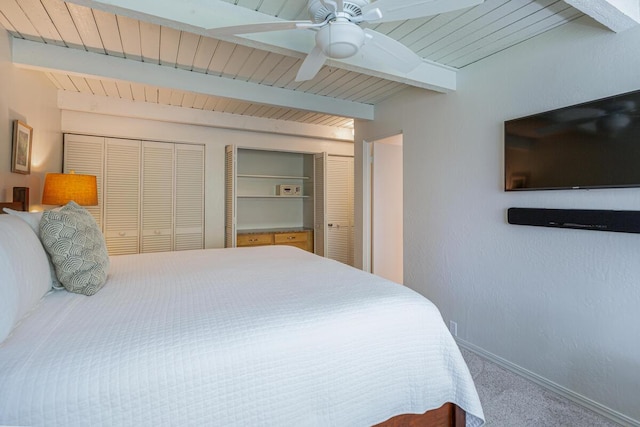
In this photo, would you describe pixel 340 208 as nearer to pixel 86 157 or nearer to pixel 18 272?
pixel 86 157

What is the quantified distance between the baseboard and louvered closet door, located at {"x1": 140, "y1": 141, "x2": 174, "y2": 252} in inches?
134

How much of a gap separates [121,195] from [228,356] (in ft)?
10.8

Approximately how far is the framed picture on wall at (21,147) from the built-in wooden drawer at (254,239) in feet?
7.28

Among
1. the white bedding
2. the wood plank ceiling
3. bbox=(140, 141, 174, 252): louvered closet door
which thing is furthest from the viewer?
bbox=(140, 141, 174, 252): louvered closet door

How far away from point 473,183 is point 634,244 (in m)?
1.01

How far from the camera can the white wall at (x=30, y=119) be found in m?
2.03

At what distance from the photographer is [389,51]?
1.64 meters

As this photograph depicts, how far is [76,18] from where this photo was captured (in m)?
1.87

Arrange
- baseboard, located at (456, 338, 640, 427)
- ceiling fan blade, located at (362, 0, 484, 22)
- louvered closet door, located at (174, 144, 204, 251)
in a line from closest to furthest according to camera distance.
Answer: ceiling fan blade, located at (362, 0, 484, 22)
baseboard, located at (456, 338, 640, 427)
louvered closet door, located at (174, 144, 204, 251)

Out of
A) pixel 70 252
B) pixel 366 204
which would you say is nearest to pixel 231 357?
pixel 70 252

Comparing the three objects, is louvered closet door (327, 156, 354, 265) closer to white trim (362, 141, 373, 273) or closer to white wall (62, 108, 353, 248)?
white wall (62, 108, 353, 248)

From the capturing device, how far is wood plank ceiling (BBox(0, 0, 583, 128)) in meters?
1.76

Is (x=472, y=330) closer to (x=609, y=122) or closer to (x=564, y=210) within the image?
(x=564, y=210)

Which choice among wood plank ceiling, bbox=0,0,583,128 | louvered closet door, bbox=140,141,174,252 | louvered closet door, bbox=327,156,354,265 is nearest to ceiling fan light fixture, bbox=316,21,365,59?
wood plank ceiling, bbox=0,0,583,128
